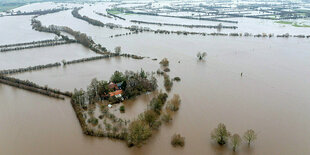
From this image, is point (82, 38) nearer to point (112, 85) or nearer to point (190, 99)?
point (112, 85)

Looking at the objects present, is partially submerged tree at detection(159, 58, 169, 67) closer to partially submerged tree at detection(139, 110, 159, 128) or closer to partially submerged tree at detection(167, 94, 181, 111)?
partially submerged tree at detection(167, 94, 181, 111)

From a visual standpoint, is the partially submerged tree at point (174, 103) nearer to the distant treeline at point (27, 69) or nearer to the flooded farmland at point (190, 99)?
the flooded farmland at point (190, 99)

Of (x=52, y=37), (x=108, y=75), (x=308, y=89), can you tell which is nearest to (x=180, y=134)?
(x=108, y=75)

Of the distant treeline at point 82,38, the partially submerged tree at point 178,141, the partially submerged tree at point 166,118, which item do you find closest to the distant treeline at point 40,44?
the distant treeline at point 82,38

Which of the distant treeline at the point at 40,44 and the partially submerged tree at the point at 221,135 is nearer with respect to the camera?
the partially submerged tree at the point at 221,135

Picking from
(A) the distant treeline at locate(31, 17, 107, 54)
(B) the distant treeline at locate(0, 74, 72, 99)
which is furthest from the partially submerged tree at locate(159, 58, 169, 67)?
(B) the distant treeline at locate(0, 74, 72, 99)

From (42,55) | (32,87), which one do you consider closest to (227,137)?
(32,87)
